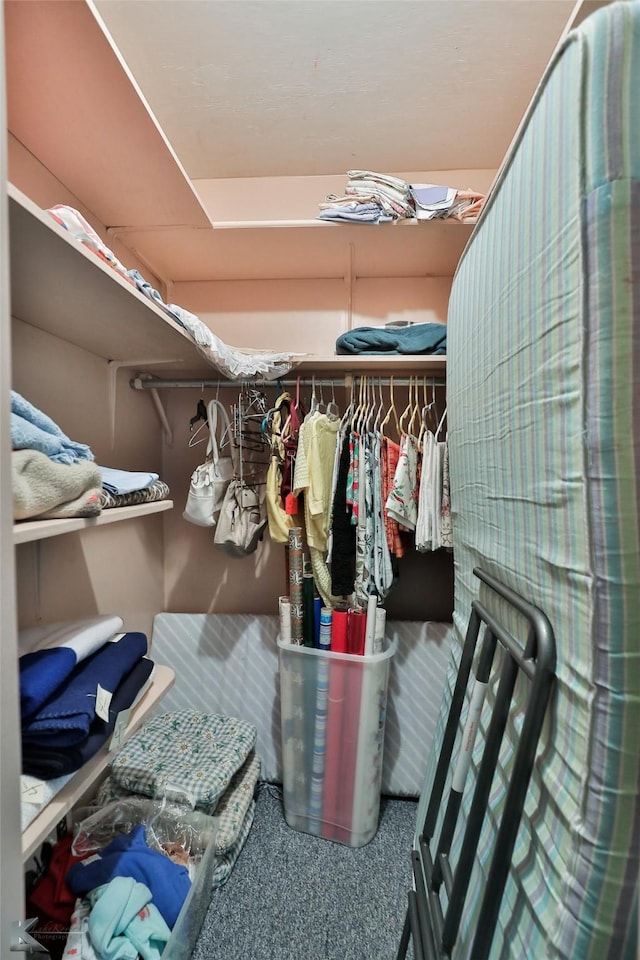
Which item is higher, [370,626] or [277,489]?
[277,489]

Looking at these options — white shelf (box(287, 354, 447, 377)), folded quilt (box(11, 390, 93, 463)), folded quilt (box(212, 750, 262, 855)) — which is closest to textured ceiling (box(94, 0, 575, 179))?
white shelf (box(287, 354, 447, 377))

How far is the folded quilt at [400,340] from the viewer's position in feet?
4.66

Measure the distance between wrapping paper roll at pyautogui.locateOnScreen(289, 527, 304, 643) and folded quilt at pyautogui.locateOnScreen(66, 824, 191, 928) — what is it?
2.18 feet

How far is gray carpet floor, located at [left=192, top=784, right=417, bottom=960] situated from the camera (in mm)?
1129

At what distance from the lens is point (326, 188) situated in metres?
1.75

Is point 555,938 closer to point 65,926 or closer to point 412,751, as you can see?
point 65,926

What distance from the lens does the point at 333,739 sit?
146 cm

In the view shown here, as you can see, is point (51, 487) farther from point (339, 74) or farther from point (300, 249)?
point (339, 74)

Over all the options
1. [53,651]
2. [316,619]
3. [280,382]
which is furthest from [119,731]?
[280,382]

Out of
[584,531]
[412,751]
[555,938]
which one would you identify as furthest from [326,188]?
[412,751]

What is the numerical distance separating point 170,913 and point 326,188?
2.36m

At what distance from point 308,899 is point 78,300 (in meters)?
1.73

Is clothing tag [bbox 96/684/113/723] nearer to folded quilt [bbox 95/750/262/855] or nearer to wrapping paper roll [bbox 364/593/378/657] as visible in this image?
folded quilt [bbox 95/750/262/855]

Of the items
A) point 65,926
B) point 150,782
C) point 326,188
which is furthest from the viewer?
point 326,188
